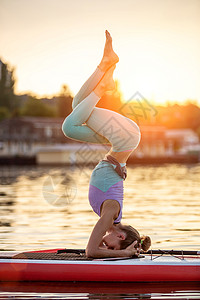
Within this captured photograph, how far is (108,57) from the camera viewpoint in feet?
25.8

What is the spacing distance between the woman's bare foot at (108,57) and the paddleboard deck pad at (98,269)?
8.40 ft

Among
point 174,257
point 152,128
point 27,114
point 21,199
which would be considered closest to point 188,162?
point 152,128

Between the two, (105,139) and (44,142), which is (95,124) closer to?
(105,139)

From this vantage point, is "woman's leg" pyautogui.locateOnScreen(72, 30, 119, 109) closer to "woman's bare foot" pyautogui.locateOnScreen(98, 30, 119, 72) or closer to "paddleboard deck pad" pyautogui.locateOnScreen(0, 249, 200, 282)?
"woman's bare foot" pyautogui.locateOnScreen(98, 30, 119, 72)

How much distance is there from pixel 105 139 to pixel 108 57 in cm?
107

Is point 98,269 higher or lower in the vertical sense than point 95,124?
lower

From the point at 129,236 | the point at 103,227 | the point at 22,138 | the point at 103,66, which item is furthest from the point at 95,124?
the point at 22,138

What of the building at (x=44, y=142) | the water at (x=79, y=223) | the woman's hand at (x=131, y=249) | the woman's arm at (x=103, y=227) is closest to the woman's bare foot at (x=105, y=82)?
the woman's arm at (x=103, y=227)

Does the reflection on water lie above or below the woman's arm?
below

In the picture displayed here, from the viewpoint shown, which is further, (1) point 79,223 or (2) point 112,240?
(1) point 79,223

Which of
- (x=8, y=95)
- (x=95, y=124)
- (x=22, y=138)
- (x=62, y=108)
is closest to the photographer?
(x=95, y=124)

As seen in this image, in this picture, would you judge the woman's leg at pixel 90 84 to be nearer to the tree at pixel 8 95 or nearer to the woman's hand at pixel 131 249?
Result: the woman's hand at pixel 131 249

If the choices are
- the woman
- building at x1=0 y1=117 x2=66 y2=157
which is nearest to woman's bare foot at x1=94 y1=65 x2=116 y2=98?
the woman

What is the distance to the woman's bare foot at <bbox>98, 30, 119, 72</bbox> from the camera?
7.85 m
